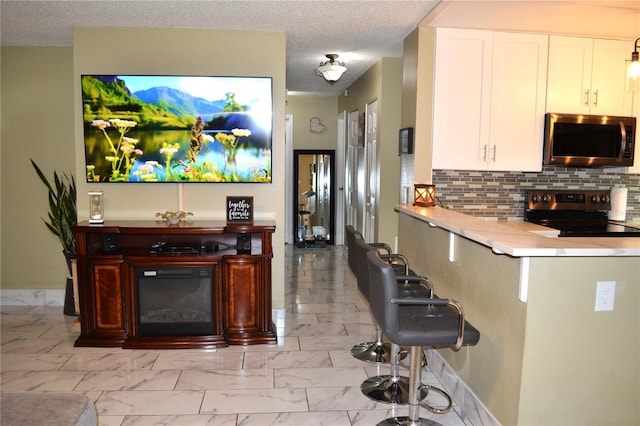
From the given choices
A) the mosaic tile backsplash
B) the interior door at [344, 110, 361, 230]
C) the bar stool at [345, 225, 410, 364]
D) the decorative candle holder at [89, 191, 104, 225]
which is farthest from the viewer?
the interior door at [344, 110, 361, 230]

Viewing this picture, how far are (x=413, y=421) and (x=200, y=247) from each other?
2242mm

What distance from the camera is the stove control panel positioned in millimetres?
4586

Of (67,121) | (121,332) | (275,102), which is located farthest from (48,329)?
(275,102)

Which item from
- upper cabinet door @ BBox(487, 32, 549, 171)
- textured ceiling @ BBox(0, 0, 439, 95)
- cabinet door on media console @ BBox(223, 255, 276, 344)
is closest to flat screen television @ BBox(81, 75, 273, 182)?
textured ceiling @ BBox(0, 0, 439, 95)

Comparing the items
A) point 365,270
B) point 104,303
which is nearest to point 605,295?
point 365,270

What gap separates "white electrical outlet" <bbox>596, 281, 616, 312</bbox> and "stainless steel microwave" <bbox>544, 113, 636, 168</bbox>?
7.49 ft

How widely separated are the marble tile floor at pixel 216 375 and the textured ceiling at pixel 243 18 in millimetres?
2499

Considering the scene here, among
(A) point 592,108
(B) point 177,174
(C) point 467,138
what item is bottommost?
(B) point 177,174

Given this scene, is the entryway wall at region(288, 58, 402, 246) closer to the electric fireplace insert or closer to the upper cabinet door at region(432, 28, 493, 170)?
the upper cabinet door at region(432, 28, 493, 170)

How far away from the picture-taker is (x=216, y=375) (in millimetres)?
3480

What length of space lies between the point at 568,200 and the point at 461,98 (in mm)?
1410

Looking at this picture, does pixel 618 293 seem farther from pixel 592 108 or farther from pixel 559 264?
pixel 592 108

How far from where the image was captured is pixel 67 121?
506 cm

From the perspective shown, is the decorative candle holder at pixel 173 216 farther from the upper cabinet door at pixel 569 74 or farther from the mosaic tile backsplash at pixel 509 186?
the upper cabinet door at pixel 569 74
